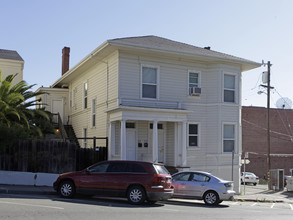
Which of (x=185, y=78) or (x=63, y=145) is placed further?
(x=185, y=78)

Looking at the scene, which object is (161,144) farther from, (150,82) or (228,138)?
(228,138)

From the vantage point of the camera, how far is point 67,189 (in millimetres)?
14352

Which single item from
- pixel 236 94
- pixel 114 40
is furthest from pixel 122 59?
pixel 236 94

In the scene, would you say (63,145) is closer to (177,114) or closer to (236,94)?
(177,114)

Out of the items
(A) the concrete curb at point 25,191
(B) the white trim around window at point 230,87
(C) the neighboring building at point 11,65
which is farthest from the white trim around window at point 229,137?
(C) the neighboring building at point 11,65

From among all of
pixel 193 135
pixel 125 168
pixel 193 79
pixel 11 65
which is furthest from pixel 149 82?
pixel 11 65

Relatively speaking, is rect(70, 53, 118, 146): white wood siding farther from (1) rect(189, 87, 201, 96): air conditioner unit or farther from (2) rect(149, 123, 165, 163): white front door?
(1) rect(189, 87, 201, 96): air conditioner unit

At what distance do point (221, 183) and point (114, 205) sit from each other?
4.84 m

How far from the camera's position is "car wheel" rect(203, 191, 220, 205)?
51.5ft

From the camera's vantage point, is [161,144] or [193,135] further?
[193,135]

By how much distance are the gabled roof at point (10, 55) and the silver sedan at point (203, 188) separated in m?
20.0

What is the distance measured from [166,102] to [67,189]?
9.18m

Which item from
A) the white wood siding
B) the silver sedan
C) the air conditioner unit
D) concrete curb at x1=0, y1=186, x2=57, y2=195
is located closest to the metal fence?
concrete curb at x1=0, y1=186, x2=57, y2=195

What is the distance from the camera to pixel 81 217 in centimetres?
1014
